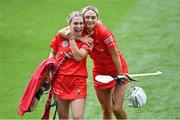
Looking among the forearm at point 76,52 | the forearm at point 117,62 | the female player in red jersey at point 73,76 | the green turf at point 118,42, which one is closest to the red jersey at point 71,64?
the female player in red jersey at point 73,76

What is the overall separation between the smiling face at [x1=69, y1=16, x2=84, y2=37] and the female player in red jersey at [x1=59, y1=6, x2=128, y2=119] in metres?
0.10

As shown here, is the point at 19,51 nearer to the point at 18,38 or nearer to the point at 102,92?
the point at 18,38

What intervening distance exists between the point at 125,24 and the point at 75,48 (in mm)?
6111

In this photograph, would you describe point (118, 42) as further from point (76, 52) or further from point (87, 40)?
point (76, 52)

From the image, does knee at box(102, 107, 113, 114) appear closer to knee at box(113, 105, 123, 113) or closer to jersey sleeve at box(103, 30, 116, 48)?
knee at box(113, 105, 123, 113)

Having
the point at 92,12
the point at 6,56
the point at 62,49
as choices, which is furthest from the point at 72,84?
the point at 6,56

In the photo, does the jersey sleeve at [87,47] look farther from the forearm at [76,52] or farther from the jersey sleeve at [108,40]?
the jersey sleeve at [108,40]

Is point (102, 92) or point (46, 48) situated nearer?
point (102, 92)

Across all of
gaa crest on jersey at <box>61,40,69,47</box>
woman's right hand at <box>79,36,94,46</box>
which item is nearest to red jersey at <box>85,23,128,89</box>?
woman's right hand at <box>79,36,94,46</box>

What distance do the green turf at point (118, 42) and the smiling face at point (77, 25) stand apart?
2258mm

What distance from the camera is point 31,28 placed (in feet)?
42.6

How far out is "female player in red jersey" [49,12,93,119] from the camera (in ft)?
23.3

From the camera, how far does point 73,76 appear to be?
716cm

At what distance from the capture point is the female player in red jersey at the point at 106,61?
7266 mm
